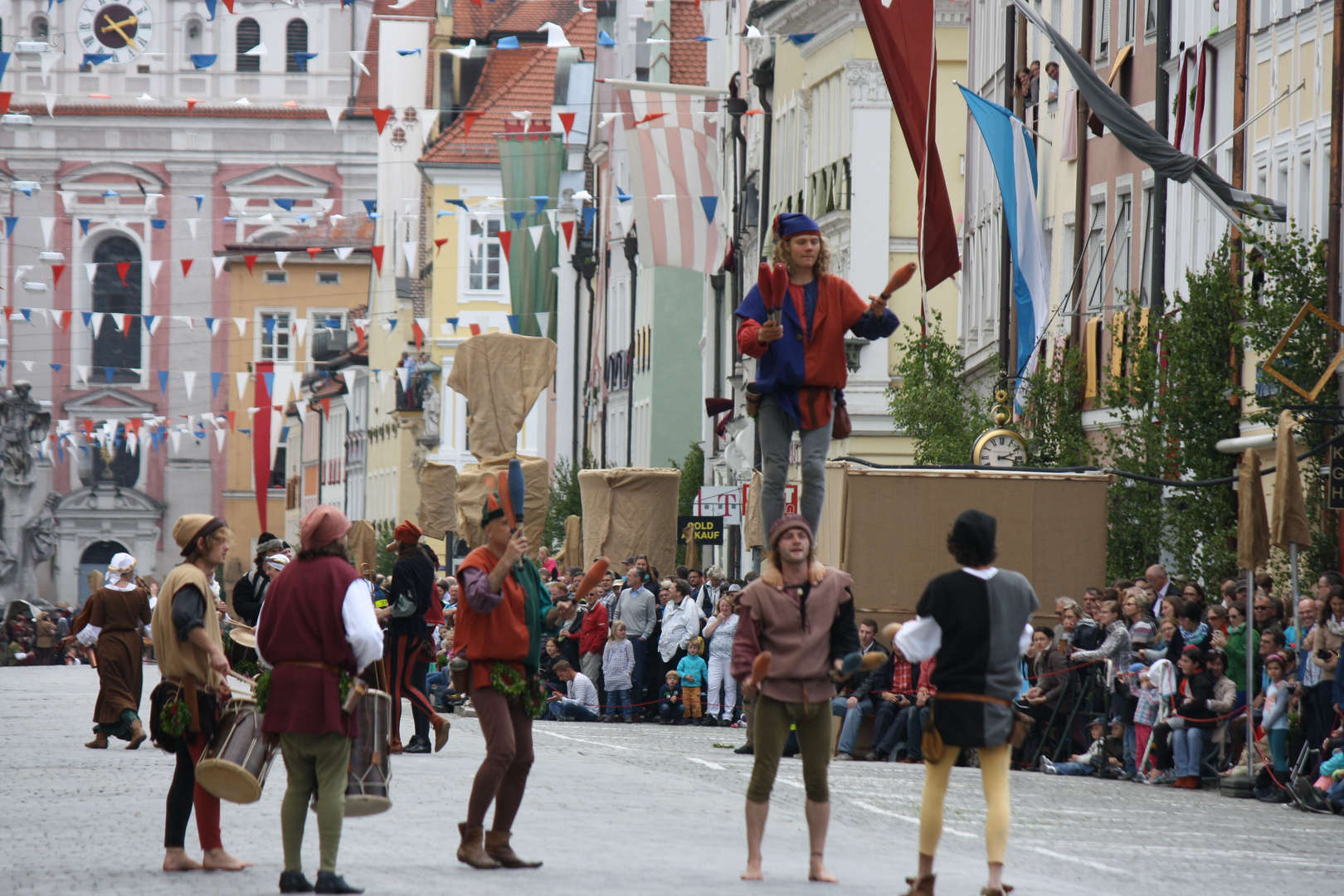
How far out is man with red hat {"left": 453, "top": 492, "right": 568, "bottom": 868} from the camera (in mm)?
10875

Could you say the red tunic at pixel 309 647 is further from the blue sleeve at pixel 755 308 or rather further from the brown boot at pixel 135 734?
the brown boot at pixel 135 734

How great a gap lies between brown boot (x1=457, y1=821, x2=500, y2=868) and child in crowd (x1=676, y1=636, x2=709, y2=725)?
52.8 ft

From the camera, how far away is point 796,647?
10.4 metres

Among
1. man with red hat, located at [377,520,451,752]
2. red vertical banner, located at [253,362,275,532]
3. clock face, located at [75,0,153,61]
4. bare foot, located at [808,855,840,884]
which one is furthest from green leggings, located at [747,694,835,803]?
clock face, located at [75,0,153,61]

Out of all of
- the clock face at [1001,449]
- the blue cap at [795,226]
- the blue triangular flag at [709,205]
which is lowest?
the clock face at [1001,449]

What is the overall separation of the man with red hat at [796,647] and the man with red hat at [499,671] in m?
1.04

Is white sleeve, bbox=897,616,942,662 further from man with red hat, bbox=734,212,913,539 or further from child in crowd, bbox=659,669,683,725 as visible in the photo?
child in crowd, bbox=659,669,683,725

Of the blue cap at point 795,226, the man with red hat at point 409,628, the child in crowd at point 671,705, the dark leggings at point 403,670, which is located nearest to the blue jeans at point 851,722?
the man with red hat at point 409,628

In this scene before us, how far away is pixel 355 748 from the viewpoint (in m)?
10.6

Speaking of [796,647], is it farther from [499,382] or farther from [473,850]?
[499,382]

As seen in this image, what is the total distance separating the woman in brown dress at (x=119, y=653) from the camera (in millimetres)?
20562

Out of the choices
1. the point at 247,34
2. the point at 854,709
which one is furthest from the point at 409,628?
the point at 247,34

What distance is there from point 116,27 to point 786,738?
88424mm

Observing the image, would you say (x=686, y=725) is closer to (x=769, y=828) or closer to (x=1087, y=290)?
(x=1087, y=290)
